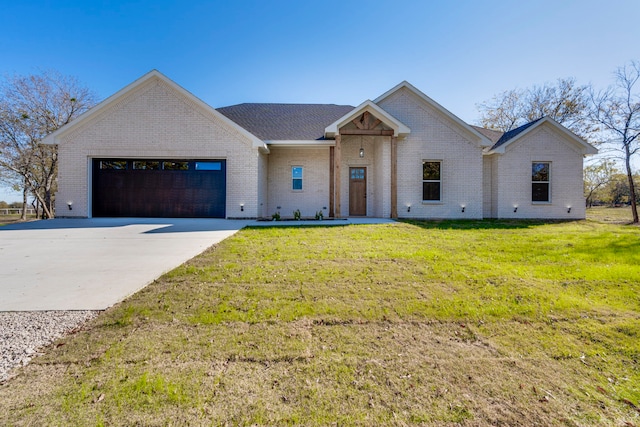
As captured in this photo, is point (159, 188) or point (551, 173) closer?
point (159, 188)

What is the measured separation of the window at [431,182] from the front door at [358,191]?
2.82 meters

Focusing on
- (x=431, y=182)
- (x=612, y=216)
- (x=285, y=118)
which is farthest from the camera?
(x=612, y=216)

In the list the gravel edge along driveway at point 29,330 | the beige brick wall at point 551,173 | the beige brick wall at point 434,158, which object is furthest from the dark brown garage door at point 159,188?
the beige brick wall at point 551,173

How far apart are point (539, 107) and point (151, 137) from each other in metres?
28.2

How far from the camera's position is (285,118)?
15133mm

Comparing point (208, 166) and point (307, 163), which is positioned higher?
point (307, 163)

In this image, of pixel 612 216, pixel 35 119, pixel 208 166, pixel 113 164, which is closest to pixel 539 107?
pixel 612 216

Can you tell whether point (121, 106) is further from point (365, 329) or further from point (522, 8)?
point (522, 8)

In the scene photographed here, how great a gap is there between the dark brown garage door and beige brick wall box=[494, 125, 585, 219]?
13.2m

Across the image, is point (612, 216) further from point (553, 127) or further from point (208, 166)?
point (208, 166)

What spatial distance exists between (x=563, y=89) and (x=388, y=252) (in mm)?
25898

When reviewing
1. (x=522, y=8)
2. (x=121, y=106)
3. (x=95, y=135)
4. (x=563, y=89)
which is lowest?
(x=95, y=135)

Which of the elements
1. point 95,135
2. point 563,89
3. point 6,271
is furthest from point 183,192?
→ point 563,89

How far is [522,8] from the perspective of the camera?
10.8 meters
